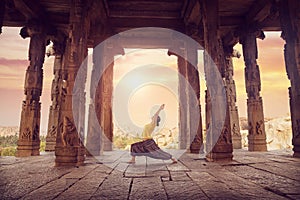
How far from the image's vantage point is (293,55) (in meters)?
A: 6.40

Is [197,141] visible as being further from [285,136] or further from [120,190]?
[285,136]

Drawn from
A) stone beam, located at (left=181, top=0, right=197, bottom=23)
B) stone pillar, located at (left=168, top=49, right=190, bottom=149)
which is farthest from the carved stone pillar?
stone beam, located at (left=181, top=0, right=197, bottom=23)

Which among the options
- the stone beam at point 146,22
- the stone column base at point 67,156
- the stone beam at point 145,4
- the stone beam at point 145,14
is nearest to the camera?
the stone column base at point 67,156

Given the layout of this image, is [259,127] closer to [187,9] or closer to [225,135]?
[225,135]

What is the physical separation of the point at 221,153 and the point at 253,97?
4.82 metres

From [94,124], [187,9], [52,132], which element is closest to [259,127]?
[187,9]

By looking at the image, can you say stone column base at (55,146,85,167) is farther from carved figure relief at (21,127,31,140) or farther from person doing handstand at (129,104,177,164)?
carved figure relief at (21,127,31,140)

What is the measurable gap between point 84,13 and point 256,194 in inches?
247

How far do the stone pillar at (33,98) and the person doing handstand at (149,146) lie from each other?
521 cm

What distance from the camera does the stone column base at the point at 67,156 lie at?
538cm

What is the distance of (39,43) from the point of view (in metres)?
9.16

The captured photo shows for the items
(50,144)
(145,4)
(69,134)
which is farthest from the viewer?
(50,144)

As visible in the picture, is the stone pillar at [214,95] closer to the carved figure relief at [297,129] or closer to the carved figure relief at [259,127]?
the carved figure relief at [297,129]

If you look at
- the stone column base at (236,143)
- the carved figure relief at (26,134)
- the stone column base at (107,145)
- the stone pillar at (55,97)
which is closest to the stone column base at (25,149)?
the carved figure relief at (26,134)
